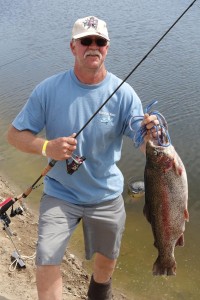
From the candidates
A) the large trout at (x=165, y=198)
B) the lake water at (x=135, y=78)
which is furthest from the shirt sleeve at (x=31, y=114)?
the lake water at (x=135, y=78)

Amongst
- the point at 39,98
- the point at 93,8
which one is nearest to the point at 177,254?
the point at 39,98

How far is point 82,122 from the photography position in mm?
3842

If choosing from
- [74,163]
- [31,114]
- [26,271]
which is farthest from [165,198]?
[26,271]

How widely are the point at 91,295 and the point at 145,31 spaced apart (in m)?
15.1

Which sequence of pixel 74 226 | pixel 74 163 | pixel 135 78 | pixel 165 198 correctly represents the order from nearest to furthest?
pixel 165 198
pixel 74 163
pixel 74 226
pixel 135 78

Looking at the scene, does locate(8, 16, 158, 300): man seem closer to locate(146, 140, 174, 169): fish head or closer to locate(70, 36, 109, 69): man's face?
locate(70, 36, 109, 69): man's face

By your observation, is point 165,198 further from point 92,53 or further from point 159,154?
point 92,53

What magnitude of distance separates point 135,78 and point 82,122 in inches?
384

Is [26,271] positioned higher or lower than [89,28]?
lower

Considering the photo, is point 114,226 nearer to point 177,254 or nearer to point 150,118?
point 150,118

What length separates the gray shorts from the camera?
3666 millimetres

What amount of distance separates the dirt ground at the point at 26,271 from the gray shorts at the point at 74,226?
1.17 metres

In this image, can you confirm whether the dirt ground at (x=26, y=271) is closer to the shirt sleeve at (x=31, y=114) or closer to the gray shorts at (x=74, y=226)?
the gray shorts at (x=74, y=226)

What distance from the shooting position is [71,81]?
389 cm
